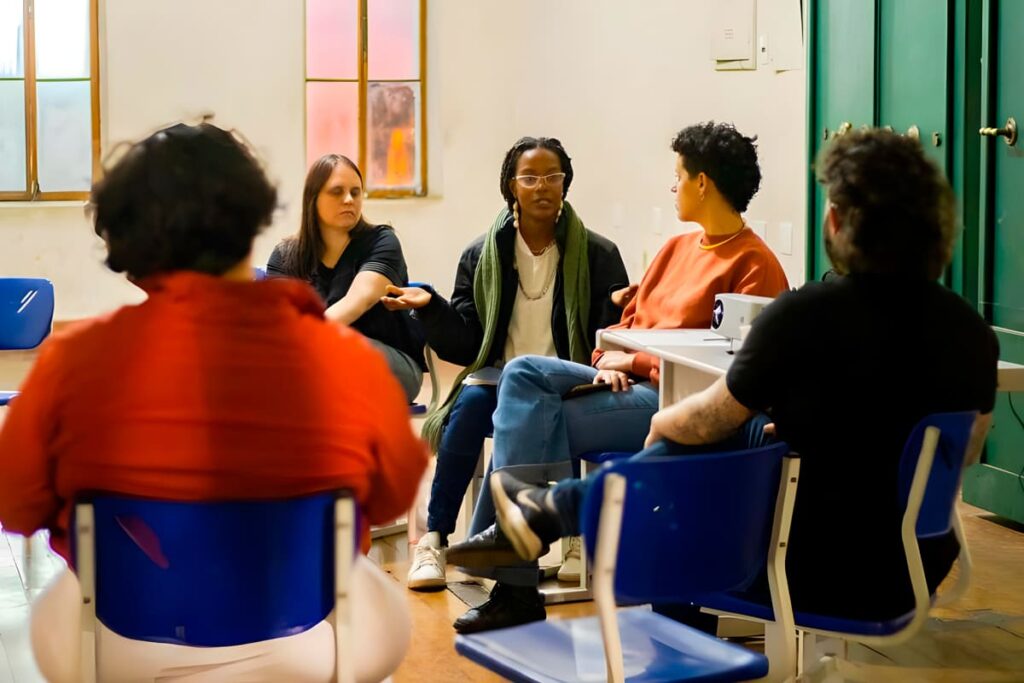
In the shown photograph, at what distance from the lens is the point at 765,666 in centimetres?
180

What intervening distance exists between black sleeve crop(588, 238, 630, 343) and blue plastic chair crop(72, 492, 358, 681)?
221 cm

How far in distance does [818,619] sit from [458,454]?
1.74 m

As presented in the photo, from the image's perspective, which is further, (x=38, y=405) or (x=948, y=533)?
(x=948, y=533)

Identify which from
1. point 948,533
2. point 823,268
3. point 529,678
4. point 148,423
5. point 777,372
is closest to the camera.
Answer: point 148,423

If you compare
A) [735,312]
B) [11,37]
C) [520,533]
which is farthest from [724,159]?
[11,37]

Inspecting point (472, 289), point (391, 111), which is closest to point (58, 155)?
point (391, 111)

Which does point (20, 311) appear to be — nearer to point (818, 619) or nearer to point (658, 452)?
point (658, 452)

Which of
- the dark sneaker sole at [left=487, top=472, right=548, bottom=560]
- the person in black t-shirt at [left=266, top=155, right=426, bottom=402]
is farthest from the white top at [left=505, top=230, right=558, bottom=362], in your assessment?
the dark sneaker sole at [left=487, top=472, right=548, bottom=560]

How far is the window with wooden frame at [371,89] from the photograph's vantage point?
Answer: 8.26 metres

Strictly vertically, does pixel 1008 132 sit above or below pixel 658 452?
above


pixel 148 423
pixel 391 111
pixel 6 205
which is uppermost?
pixel 391 111

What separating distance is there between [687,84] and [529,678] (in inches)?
183

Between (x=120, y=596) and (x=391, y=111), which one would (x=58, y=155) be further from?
(x=120, y=596)

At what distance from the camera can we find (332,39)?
8.27m
